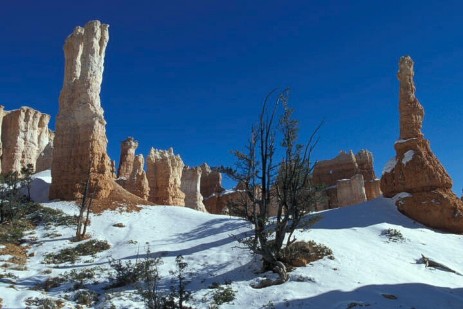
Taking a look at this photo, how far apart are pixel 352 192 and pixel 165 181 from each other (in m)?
24.7

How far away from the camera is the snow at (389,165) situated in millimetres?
35709

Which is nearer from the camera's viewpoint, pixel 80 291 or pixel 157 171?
pixel 80 291

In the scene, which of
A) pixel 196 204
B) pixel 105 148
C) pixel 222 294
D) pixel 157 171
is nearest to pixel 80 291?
pixel 222 294

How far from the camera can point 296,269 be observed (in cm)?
1958

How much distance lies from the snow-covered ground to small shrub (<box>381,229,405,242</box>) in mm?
233

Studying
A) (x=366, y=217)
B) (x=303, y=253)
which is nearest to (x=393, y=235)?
(x=366, y=217)

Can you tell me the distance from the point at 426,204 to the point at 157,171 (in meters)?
33.4

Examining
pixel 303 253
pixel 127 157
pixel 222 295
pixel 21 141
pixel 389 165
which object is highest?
pixel 21 141

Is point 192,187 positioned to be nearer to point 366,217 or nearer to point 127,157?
point 127,157

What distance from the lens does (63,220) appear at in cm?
2948

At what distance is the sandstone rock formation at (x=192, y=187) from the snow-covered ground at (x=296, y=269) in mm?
25923

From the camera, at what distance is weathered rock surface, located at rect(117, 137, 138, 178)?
64.1 meters

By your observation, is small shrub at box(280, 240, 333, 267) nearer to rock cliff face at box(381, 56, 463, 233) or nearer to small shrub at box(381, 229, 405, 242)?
small shrub at box(381, 229, 405, 242)

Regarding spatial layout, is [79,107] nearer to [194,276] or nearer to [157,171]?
[157,171]
